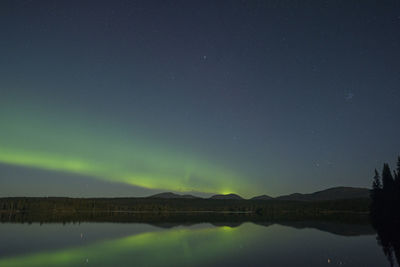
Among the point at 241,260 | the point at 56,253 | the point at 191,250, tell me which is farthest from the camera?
the point at 191,250

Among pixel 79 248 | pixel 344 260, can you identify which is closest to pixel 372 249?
pixel 344 260

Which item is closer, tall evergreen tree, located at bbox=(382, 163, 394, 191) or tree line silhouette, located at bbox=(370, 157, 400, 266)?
tree line silhouette, located at bbox=(370, 157, 400, 266)

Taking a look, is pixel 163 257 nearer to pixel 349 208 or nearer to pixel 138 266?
pixel 138 266

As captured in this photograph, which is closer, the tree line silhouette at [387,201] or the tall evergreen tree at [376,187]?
the tree line silhouette at [387,201]

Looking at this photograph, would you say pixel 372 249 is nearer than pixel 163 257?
No

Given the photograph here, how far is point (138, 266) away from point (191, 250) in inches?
415

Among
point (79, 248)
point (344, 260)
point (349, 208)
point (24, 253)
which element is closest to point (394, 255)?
point (344, 260)

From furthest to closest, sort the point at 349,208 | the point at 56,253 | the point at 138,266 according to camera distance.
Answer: the point at 349,208
the point at 56,253
the point at 138,266

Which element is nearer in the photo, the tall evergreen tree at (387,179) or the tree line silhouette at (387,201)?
the tree line silhouette at (387,201)

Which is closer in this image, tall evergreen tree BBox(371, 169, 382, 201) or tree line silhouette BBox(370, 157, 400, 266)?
tree line silhouette BBox(370, 157, 400, 266)

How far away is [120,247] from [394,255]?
90.5 ft

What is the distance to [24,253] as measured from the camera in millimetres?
30141

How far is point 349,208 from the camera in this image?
602ft

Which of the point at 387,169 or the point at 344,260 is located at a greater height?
the point at 387,169
